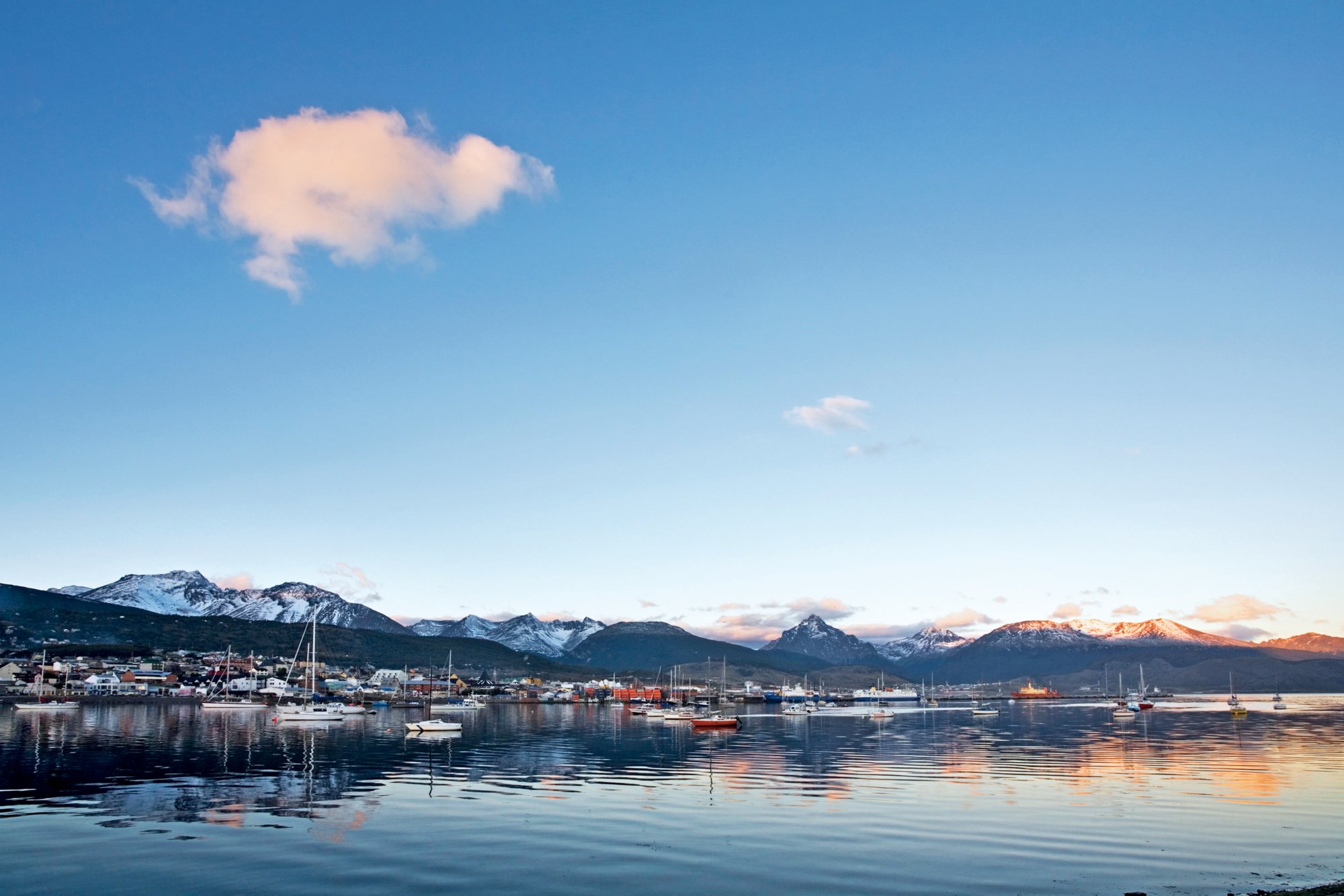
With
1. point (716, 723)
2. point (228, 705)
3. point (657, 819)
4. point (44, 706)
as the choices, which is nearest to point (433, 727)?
point (716, 723)

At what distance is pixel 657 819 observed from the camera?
41219mm

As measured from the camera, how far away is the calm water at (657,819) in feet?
95.5

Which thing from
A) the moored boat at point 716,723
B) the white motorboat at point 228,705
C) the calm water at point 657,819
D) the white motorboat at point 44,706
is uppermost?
the calm water at point 657,819

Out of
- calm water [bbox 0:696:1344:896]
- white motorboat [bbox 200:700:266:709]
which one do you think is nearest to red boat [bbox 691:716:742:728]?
calm water [bbox 0:696:1344:896]

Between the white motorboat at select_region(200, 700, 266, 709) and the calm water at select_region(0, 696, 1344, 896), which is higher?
the calm water at select_region(0, 696, 1344, 896)

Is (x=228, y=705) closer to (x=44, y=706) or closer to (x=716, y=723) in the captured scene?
(x=44, y=706)

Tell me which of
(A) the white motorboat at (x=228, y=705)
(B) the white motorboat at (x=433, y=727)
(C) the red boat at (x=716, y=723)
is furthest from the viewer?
(A) the white motorboat at (x=228, y=705)

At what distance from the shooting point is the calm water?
2909 cm

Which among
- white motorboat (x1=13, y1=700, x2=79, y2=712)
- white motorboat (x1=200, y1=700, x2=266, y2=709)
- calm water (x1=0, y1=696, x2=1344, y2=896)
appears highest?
calm water (x1=0, y1=696, x2=1344, y2=896)

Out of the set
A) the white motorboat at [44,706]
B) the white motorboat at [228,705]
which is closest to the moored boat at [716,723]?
the white motorboat at [228,705]

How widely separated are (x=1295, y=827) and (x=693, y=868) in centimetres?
2795

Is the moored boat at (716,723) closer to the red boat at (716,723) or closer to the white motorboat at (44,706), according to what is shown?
the red boat at (716,723)

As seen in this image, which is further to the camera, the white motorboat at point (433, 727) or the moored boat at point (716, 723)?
the moored boat at point (716, 723)

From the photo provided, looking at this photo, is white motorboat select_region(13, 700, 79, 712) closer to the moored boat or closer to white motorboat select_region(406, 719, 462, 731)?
white motorboat select_region(406, 719, 462, 731)
